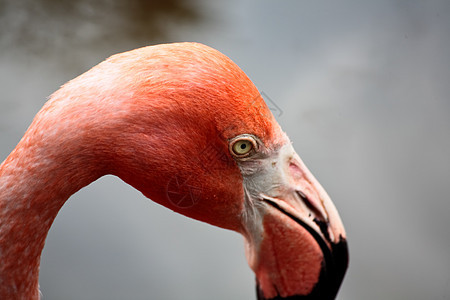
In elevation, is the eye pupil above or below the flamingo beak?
above

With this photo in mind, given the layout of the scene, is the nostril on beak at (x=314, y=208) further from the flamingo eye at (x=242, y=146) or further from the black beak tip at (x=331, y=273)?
the flamingo eye at (x=242, y=146)

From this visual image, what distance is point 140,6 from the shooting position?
325 centimetres

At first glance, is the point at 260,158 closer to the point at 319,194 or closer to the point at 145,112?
the point at 319,194

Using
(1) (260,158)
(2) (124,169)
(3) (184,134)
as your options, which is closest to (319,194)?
(1) (260,158)

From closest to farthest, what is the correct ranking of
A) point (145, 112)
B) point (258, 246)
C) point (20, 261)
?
point (145, 112) < point (20, 261) < point (258, 246)

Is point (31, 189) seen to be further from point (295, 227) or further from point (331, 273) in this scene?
point (331, 273)

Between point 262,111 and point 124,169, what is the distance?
35 cm

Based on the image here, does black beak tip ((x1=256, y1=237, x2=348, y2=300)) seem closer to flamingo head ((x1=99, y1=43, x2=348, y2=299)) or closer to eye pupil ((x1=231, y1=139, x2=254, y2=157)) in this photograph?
flamingo head ((x1=99, y1=43, x2=348, y2=299))

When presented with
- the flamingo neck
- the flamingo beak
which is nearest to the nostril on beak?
the flamingo beak

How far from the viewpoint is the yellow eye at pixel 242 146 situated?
3.25 ft

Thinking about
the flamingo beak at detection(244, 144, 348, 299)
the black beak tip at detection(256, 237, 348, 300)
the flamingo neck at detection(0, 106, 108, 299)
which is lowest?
the black beak tip at detection(256, 237, 348, 300)

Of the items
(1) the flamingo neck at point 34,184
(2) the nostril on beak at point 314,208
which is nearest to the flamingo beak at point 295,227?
(2) the nostril on beak at point 314,208

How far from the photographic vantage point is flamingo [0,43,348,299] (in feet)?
3.02

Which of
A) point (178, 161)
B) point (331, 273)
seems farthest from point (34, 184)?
point (331, 273)
